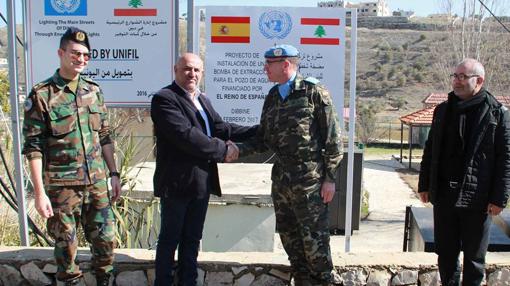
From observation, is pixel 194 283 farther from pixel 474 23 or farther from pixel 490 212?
pixel 474 23

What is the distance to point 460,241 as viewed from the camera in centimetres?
359

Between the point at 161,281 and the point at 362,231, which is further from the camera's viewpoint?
the point at 362,231

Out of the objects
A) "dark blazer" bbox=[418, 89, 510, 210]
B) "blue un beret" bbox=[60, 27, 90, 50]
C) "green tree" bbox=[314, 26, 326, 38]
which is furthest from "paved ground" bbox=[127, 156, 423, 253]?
"dark blazer" bbox=[418, 89, 510, 210]

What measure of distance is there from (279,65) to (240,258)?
5.00ft

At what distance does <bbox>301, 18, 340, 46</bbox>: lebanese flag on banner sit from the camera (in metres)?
4.39

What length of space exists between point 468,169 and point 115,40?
2.76 meters

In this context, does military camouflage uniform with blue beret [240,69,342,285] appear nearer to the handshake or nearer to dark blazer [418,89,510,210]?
the handshake

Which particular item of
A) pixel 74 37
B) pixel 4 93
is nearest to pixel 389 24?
pixel 4 93

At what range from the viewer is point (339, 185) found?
8.39 metres

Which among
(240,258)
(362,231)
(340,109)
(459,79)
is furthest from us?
(362,231)

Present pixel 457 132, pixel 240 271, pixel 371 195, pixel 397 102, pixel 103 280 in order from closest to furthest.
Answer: pixel 457 132 < pixel 103 280 < pixel 240 271 < pixel 371 195 < pixel 397 102

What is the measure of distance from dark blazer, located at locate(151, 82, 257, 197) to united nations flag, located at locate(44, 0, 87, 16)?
131cm

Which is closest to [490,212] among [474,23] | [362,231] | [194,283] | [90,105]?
[194,283]

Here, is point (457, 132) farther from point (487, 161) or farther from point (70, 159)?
point (70, 159)
